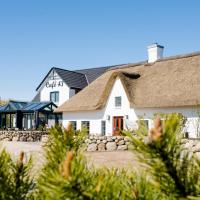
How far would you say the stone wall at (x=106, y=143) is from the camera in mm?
22580

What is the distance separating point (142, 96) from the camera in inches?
1108

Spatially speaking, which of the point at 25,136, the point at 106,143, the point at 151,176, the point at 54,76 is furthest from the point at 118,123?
the point at 151,176

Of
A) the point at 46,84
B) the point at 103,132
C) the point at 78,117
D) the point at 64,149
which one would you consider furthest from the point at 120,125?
the point at 64,149

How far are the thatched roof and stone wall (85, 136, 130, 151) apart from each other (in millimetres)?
4805

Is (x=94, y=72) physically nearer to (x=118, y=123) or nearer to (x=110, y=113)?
(x=110, y=113)

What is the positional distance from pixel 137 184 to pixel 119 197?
114 mm

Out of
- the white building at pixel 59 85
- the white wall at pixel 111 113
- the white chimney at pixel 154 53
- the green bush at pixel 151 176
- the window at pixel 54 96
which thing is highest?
the white chimney at pixel 154 53

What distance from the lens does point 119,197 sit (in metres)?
1.35

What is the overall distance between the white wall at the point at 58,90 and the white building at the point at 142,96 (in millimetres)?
6953

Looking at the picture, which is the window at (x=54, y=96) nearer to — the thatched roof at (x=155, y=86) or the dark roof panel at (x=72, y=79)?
the dark roof panel at (x=72, y=79)

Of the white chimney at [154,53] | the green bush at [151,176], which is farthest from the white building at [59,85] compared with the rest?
the green bush at [151,176]

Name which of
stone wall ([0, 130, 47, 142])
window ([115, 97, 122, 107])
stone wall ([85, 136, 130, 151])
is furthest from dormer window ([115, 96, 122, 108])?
stone wall ([0, 130, 47, 142])

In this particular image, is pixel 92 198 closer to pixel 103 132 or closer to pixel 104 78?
pixel 103 132

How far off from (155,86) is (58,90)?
15.5 metres
